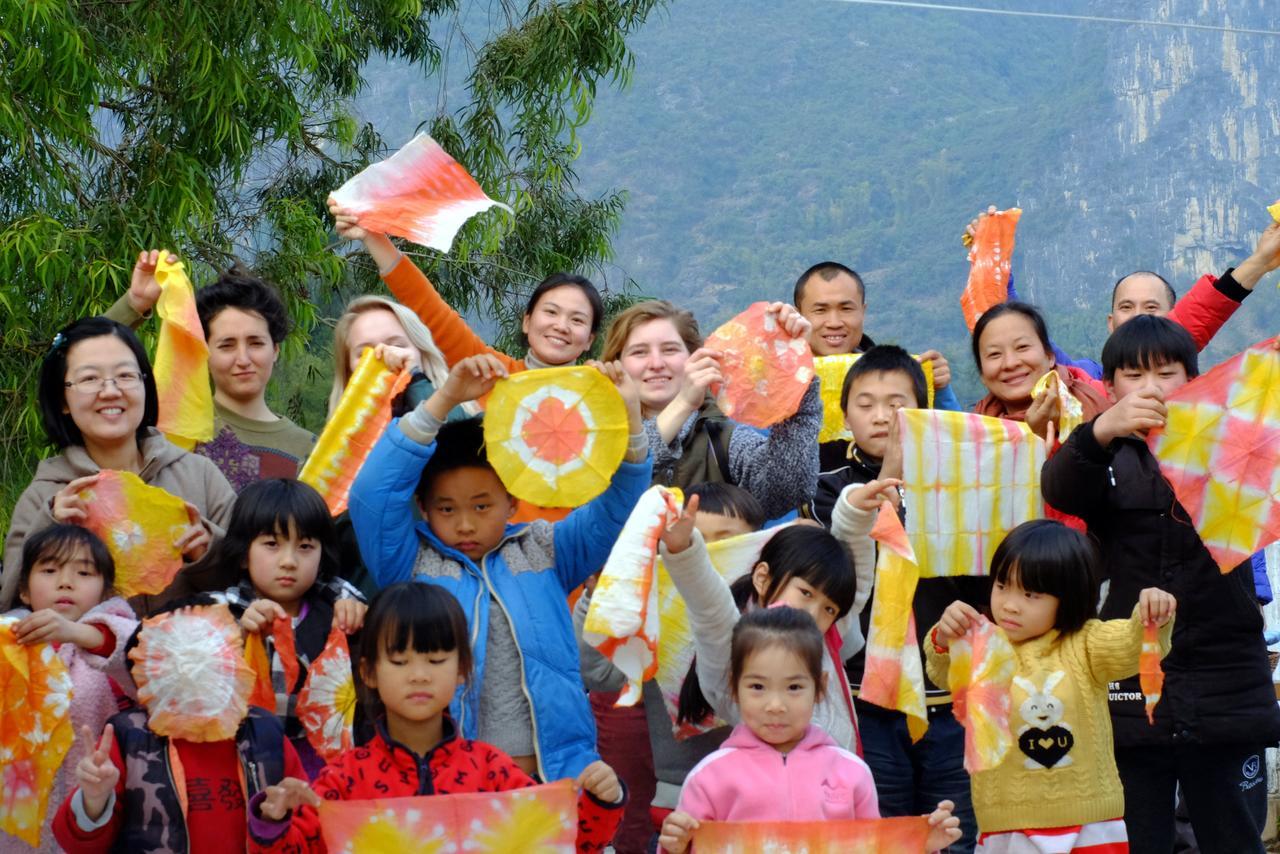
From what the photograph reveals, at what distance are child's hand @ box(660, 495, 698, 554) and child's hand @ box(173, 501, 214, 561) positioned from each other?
4.34 ft

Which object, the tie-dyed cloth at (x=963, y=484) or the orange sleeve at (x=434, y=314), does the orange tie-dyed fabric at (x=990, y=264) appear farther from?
the orange sleeve at (x=434, y=314)

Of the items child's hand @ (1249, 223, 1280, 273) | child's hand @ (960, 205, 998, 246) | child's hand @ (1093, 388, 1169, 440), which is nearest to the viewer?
child's hand @ (1093, 388, 1169, 440)

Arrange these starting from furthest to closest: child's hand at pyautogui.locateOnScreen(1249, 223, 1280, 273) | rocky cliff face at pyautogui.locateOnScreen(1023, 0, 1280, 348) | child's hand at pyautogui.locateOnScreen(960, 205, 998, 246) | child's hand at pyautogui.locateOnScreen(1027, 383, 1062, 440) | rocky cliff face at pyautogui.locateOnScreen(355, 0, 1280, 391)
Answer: rocky cliff face at pyautogui.locateOnScreen(1023, 0, 1280, 348) → rocky cliff face at pyautogui.locateOnScreen(355, 0, 1280, 391) → child's hand at pyautogui.locateOnScreen(960, 205, 998, 246) → child's hand at pyautogui.locateOnScreen(1249, 223, 1280, 273) → child's hand at pyautogui.locateOnScreen(1027, 383, 1062, 440)

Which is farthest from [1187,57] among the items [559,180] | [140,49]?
[140,49]

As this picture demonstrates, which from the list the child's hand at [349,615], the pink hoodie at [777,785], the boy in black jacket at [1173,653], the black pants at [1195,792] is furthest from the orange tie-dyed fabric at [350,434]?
the black pants at [1195,792]

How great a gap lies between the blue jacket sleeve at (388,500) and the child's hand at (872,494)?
107 centimetres

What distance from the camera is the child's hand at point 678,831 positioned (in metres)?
3.44

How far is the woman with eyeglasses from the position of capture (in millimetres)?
4398

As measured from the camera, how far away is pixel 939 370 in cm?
521

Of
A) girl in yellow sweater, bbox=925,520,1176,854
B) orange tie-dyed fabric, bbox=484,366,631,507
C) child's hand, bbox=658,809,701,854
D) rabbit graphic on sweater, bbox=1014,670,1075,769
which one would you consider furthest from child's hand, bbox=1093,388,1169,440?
child's hand, bbox=658,809,701,854

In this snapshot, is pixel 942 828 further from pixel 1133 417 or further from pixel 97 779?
pixel 97 779

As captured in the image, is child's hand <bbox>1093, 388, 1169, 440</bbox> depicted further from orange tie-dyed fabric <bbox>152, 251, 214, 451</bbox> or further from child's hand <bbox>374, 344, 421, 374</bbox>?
orange tie-dyed fabric <bbox>152, 251, 214, 451</bbox>

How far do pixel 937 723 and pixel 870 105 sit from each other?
19.8 metres

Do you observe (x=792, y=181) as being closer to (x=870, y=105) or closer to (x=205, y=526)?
(x=870, y=105)
